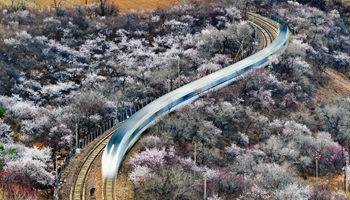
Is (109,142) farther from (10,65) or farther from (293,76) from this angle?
(293,76)

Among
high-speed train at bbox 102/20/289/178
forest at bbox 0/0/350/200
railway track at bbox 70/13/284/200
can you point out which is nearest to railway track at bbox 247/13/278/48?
high-speed train at bbox 102/20/289/178

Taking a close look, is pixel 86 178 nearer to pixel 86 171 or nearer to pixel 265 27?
pixel 86 171

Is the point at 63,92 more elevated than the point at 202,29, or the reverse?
the point at 202,29

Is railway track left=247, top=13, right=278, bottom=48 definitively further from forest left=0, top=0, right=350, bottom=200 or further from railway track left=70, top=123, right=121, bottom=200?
railway track left=70, top=123, right=121, bottom=200

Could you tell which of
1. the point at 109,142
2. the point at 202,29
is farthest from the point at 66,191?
the point at 202,29

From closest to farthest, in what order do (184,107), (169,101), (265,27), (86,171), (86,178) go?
1. (86,178)
2. (86,171)
3. (184,107)
4. (169,101)
5. (265,27)

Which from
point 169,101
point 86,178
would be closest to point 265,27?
point 169,101

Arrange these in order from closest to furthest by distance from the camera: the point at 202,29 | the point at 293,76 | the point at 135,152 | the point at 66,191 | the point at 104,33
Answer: the point at 66,191, the point at 135,152, the point at 293,76, the point at 104,33, the point at 202,29
